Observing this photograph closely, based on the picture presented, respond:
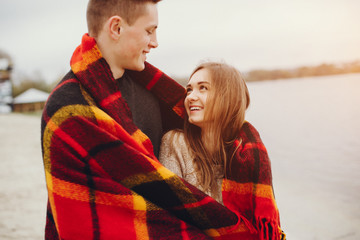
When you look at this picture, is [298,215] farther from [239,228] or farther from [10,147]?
[10,147]

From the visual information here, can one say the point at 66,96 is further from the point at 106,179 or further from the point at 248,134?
the point at 248,134

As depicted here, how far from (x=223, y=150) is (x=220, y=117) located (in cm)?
20

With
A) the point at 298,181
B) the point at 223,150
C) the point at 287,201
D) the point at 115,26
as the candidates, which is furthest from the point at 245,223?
the point at 298,181

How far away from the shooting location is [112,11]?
4.89 ft

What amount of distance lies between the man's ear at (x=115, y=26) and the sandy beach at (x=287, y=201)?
115 inches

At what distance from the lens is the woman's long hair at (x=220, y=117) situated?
1760mm

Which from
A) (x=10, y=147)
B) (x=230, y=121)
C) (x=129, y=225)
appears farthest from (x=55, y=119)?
(x=10, y=147)

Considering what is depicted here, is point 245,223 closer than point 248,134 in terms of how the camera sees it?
Yes

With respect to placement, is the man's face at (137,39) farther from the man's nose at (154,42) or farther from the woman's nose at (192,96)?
the woman's nose at (192,96)

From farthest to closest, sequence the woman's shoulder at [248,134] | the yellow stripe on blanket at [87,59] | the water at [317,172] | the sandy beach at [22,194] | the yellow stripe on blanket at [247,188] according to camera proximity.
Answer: the water at [317,172] < the sandy beach at [22,194] < the woman's shoulder at [248,134] < the yellow stripe on blanket at [247,188] < the yellow stripe on blanket at [87,59]

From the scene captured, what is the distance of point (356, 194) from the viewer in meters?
6.88

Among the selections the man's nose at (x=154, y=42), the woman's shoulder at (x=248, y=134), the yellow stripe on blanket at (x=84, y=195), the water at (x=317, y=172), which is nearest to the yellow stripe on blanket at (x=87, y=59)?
the man's nose at (x=154, y=42)

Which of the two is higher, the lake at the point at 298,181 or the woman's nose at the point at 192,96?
the woman's nose at the point at 192,96

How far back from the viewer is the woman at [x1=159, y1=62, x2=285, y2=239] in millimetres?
1554
